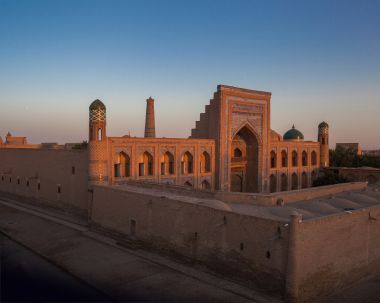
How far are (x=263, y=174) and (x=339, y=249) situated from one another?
57.7 feet

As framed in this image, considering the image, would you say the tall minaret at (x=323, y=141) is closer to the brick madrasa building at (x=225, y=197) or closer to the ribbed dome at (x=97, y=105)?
the brick madrasa building at (x=225, y=197)

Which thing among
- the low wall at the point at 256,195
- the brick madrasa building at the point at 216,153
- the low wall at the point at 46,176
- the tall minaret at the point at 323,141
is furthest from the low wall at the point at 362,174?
the low wall at the point at 46,176

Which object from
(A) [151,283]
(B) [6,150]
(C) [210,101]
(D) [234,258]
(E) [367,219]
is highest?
(C) [210,101]

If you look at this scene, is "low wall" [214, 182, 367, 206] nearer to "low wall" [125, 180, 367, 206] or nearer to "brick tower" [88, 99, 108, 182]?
"low wall" [125, 180, 367, 206]

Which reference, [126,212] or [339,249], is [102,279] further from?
[339,249]

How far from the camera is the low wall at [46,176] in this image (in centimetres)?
2033

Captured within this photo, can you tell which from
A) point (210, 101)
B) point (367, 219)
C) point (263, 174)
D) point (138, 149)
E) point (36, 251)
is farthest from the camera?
point (263, 174)

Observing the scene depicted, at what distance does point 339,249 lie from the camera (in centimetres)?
1102

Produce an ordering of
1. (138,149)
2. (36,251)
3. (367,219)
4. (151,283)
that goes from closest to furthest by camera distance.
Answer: (151,283)
(367,219)
(36,251)
(138,149)

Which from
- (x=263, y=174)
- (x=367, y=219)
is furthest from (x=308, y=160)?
(x=367, y=219)

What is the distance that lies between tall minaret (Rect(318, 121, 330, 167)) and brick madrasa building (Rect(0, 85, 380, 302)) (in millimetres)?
138

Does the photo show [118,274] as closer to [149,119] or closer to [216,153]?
[216,153]

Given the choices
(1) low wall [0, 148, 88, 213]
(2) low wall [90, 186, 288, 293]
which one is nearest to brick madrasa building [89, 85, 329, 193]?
(1) low wall [0, 148, 88, 213]

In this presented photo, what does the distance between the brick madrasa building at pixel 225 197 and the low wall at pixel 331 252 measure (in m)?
0.03
